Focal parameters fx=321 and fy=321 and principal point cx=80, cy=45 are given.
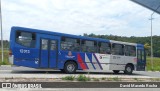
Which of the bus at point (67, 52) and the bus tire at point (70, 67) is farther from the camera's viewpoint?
the bus tire at point (70, 67)

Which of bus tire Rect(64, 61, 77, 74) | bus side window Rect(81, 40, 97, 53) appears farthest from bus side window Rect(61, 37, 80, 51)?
bus tire Rect(64, 61, 77, 74)

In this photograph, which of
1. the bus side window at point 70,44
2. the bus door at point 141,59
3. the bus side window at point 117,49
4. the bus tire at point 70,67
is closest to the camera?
the bus side window at point 70,44

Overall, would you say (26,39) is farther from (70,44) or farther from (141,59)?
(141,59)

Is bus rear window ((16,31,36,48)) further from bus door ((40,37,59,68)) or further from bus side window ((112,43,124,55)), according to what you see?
bus side window ((112,43,124,55))

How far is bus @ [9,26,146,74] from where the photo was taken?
1969 centimetres

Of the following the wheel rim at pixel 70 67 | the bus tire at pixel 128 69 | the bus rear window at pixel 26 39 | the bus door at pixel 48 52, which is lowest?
the bus tire at pixel 128 69

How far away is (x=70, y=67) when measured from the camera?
21.3 metres

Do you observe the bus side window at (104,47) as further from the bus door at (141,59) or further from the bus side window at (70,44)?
the bus door at (141,59)

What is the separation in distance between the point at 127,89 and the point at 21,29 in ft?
48.9

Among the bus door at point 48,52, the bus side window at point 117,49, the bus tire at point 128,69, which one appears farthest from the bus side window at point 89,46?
the bus tire at point 128,69

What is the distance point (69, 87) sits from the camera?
5.56m

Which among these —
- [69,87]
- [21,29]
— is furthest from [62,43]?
[69,87]

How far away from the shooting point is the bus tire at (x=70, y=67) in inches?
832

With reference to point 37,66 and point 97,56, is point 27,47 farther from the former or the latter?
point 97,56
